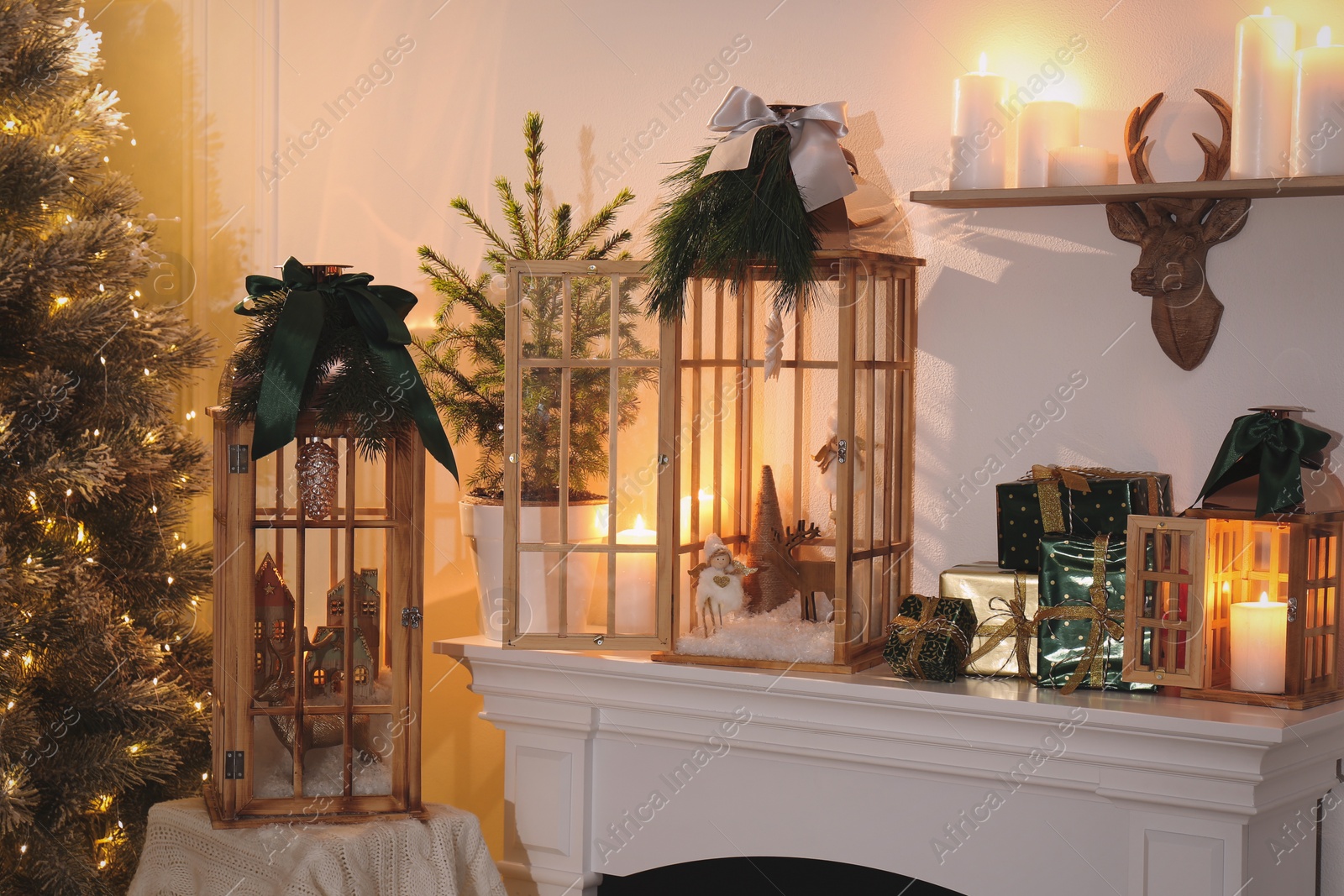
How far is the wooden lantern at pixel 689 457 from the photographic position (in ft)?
7.43

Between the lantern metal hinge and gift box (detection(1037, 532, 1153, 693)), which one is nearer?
gift box (detection(1037, 532, 1153, 693))

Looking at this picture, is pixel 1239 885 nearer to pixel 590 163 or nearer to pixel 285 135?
pixel 590 163

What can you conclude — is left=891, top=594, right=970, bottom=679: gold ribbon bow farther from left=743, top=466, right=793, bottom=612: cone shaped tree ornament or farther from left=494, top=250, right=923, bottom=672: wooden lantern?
left=743, top=466, right=793, bottom=612: cone shaped tree ornament

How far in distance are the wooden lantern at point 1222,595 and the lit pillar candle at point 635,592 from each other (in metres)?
0.83

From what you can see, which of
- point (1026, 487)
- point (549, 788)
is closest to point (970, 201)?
point (1026, 487)

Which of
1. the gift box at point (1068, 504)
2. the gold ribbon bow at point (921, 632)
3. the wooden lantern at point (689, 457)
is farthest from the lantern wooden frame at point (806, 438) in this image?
the gift box at point (1068, 504)

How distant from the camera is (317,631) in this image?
2236mm

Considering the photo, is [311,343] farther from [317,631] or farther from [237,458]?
[317,631]

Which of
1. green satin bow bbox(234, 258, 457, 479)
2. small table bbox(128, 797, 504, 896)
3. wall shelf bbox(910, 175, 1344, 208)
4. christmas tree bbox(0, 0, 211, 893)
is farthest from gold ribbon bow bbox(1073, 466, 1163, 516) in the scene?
christmas tree bbox(0, 0, 211, 893)

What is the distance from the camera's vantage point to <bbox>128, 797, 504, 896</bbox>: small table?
6.94 feet

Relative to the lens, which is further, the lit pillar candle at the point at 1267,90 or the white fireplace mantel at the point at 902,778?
the lit pillar candle at the point at 1267,90

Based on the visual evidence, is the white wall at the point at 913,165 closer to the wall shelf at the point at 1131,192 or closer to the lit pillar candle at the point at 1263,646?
the wall shelf at the point at 1131,192

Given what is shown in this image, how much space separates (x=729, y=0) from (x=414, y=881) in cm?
184

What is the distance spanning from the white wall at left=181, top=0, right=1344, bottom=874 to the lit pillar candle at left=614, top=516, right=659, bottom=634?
21.6 inches
